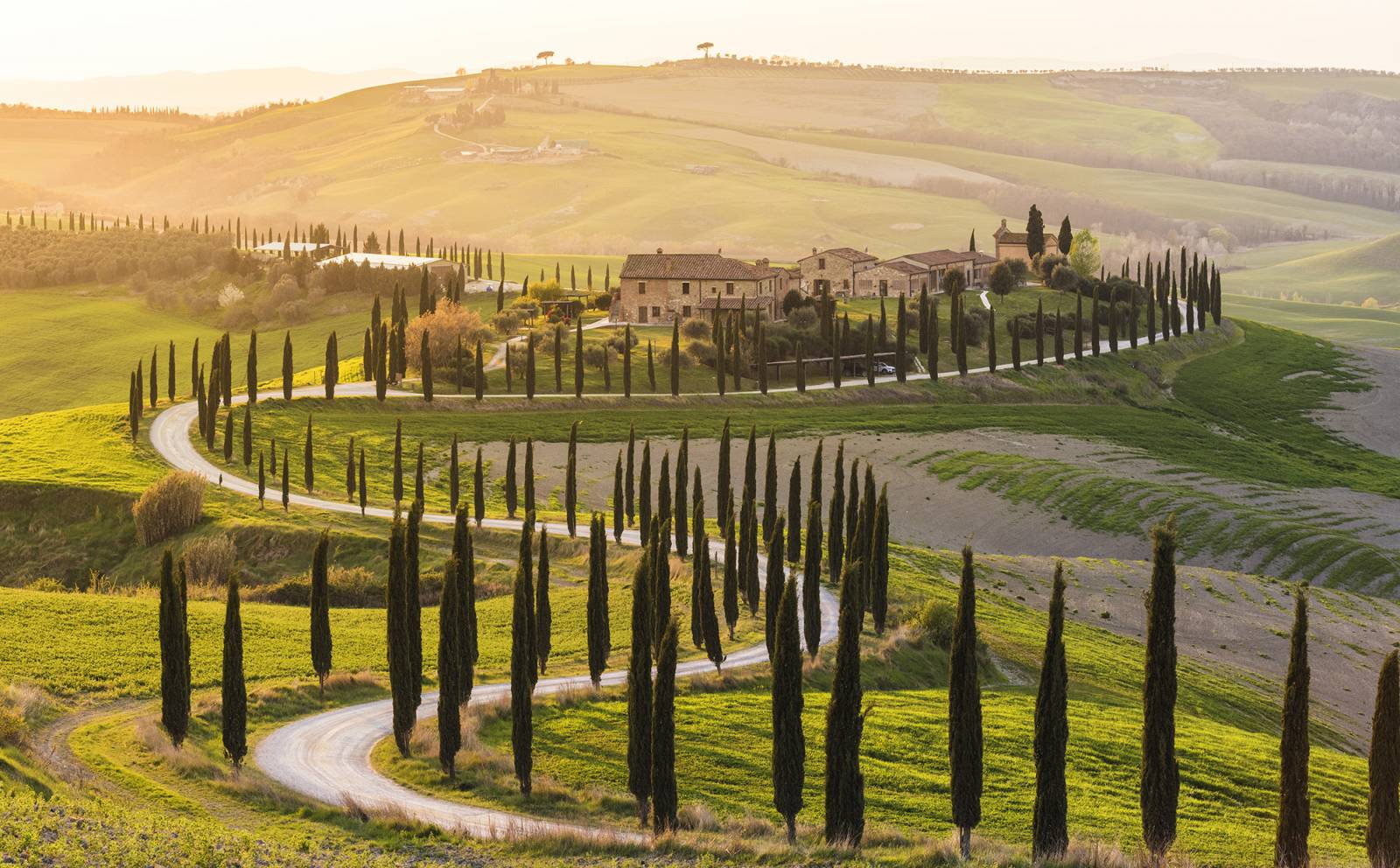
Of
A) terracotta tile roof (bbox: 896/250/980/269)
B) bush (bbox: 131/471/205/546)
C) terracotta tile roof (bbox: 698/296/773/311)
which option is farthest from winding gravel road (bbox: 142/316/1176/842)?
terracotta tile roof (bbox: 896/250/980/269)

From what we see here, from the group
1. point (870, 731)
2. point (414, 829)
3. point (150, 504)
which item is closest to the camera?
point (414, 829)

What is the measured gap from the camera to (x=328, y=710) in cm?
5109

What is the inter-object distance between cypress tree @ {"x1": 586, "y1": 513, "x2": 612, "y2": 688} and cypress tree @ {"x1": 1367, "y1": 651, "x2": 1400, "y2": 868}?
2586 cm

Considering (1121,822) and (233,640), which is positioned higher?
(233,640)

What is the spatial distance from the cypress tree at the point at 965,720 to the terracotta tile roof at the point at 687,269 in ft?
379

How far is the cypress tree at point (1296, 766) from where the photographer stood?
112 ft

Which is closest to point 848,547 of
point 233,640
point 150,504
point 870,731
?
point 870,731

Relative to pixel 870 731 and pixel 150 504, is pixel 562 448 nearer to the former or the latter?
pixel 150 504

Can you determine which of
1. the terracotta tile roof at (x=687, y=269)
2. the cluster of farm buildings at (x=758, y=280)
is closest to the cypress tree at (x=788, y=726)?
the cluster of farm buildings at (x=758, y=280)

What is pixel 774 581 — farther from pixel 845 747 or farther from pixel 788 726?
pixel 845 747

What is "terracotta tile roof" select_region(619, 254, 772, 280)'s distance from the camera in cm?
15288

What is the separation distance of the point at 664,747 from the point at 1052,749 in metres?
9.60

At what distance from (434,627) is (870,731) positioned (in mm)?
22853

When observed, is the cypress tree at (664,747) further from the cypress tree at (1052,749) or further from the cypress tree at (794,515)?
the cypress tree at (794,515)
